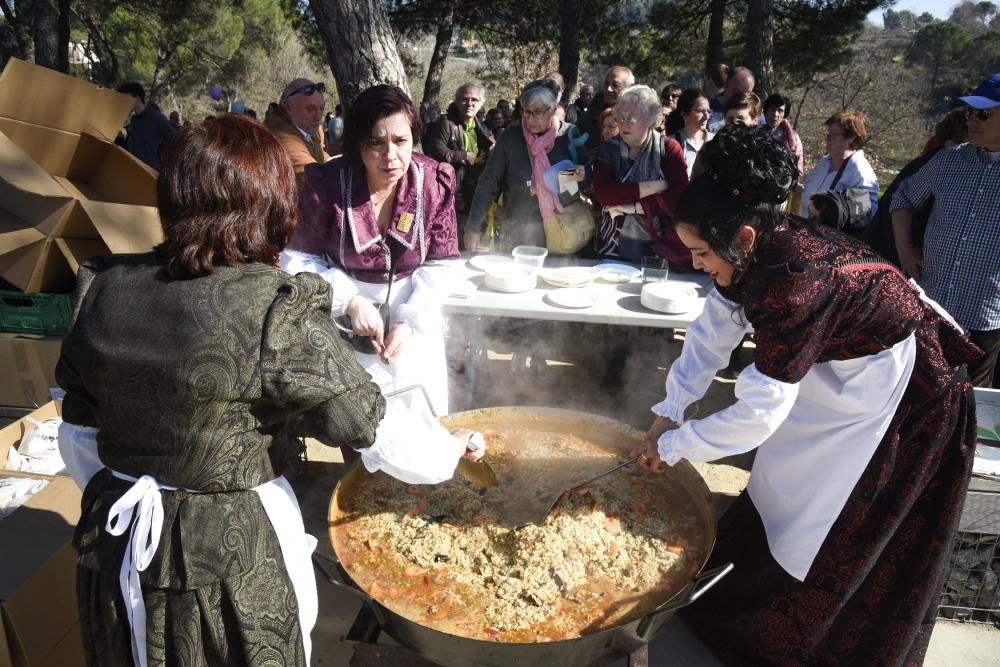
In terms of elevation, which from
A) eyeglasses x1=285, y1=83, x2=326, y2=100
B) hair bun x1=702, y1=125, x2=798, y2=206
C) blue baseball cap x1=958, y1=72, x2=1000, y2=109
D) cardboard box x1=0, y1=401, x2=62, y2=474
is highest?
blue baseball cap x1=958, y1=72, x2=1000, y2=109

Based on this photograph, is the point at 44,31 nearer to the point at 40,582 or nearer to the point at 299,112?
the point at 299,112

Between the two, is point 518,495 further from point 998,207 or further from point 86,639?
point 998,207

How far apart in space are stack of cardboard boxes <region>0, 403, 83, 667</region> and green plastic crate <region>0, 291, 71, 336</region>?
131cm

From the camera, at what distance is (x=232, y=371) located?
1.29m

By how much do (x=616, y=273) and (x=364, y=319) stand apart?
6.33ft

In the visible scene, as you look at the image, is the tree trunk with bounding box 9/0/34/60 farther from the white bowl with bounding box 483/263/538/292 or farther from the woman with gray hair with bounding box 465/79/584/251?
the white bowl with bounding box 483/263/538/292

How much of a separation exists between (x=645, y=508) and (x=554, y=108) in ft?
9.95

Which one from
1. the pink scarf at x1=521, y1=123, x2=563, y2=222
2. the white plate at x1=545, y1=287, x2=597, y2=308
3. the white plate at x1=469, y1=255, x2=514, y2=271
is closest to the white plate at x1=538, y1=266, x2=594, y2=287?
the white plate at x1=545, y1=287, x2=597, y2=308

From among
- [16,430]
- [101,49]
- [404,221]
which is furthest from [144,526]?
[101,49]

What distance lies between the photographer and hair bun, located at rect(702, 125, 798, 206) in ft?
5.45

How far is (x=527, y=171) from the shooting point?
4.50 m

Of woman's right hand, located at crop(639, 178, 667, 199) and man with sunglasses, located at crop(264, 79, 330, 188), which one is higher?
man with sunglasses, located at crop(264, 79, 330, 188)

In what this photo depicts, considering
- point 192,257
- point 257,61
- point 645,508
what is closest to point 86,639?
point 192,257

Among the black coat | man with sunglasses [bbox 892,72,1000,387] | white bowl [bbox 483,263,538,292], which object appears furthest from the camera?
the black coat
